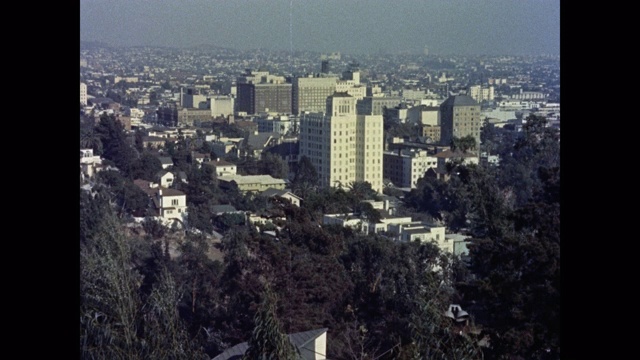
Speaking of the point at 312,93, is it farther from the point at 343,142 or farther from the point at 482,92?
the point at 482,92

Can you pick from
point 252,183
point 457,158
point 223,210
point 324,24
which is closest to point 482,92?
point 457,158

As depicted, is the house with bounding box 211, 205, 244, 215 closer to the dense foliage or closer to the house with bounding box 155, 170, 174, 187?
the dense foliage

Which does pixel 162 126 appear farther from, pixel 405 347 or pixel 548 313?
pixel 548 313

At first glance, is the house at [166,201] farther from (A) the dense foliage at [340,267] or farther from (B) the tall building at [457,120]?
(B) the tall building at [457,120]

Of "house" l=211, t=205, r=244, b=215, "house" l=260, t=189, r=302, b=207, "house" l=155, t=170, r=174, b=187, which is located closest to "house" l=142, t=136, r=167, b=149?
"house" l=155, t=170, r=174, b=187
